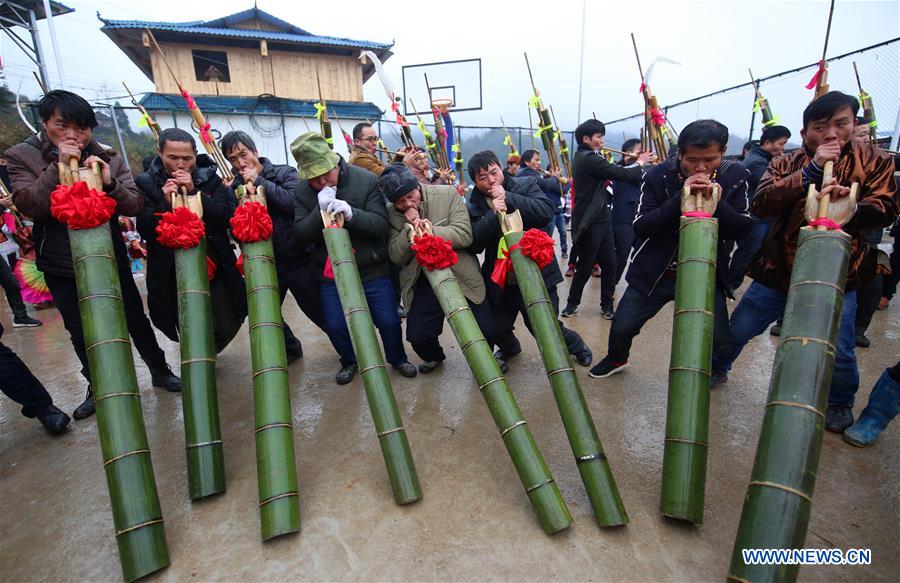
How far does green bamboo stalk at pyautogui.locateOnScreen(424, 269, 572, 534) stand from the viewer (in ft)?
6.13

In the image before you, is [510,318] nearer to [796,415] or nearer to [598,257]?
[598,257]

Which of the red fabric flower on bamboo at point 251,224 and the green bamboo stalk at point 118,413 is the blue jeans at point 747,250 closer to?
the red fabric flower on bamboo at point 251,224

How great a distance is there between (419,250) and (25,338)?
501 cm

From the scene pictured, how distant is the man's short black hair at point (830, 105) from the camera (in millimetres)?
2033

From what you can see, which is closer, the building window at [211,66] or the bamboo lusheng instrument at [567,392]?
the bamboo lusheng instrument at [567,392]

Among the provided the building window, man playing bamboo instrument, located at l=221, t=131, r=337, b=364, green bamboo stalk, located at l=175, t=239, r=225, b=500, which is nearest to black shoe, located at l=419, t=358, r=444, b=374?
man playing bamboo instrument, located at l=221, t=131, r=337, b=364

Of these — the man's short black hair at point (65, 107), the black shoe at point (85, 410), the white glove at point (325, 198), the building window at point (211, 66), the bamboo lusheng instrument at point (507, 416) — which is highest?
the building window at point (211, 66)

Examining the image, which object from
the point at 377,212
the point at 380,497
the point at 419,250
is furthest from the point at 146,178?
the point at 380,497

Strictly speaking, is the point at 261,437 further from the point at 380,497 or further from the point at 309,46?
the point at 309,46

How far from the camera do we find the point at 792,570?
1449 mm

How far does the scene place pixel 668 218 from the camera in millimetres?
2445

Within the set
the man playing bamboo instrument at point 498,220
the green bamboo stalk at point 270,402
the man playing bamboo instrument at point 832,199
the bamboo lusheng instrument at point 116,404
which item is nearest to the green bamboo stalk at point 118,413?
the bamboo lusheng instrument at point 116,404

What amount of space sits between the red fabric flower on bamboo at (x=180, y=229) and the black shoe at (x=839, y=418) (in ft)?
12.6

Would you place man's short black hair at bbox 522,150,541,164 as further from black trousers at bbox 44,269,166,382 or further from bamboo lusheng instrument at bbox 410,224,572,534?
black trousers at bbox 44,269,166,382
